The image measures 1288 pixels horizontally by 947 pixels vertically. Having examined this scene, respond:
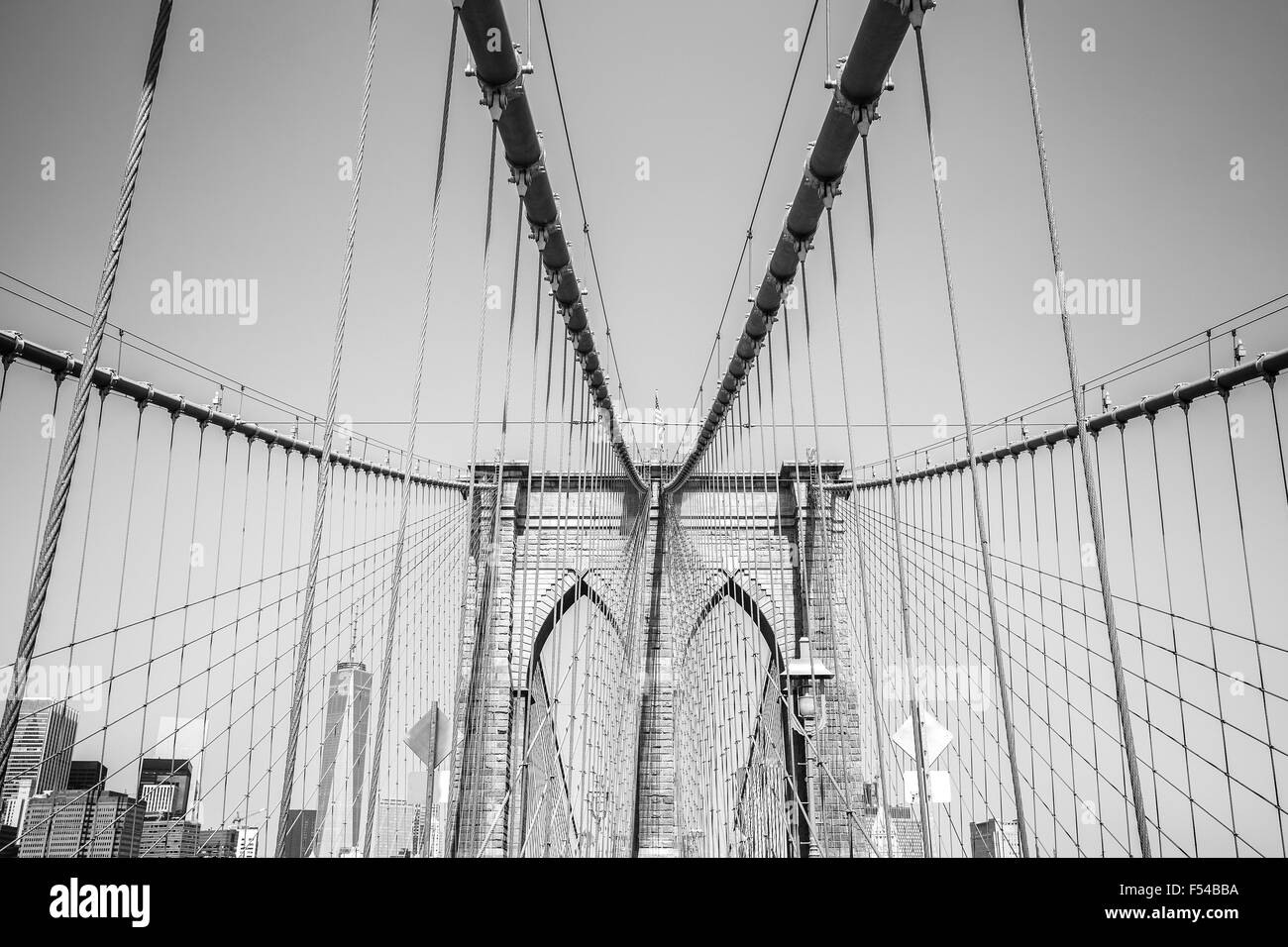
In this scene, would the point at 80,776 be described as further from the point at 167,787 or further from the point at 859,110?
the point at 859,110

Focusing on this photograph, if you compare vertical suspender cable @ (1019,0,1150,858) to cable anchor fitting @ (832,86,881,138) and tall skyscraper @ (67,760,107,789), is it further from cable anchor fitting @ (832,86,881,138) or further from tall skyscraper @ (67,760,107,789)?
tall skyscraper @ (67,760,107,789)

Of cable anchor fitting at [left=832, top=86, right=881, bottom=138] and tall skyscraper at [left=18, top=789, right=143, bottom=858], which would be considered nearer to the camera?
cable anchor fitting at [left=832, top=86, right=881, bottom=138]

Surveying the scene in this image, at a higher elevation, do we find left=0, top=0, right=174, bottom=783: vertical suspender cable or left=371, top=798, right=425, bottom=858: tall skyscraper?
left=0, top=0, right=174, bottom=783: vertical suspender cable

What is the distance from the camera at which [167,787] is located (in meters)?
7.21

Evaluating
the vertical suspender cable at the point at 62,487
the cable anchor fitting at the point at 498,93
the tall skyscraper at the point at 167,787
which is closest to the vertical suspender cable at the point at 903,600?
the cable anchor fitting at the point at 498,93

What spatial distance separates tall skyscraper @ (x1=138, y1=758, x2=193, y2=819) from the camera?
20.4 ft

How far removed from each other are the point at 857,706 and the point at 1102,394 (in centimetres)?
1006

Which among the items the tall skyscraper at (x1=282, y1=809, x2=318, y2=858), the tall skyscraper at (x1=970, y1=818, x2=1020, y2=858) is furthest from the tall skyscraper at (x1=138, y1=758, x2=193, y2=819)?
the tall skyscraper at (x1=970, y1=818, x2=1020, y2=858)

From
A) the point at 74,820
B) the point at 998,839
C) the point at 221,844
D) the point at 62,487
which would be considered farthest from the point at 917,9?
the point at 74,820

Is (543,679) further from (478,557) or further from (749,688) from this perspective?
(749,688)

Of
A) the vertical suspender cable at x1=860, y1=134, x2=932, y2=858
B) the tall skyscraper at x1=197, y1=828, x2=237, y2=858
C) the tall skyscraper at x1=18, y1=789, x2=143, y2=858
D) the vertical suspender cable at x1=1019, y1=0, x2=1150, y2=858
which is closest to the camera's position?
the vertical suspender cable at x1=1019, y1=0, x2=1150, y2=858

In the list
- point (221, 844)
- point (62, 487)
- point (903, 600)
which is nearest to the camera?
point (62, 487)

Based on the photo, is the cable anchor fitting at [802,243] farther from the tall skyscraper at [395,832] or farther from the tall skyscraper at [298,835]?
the tall skyscraper at [298,835]
